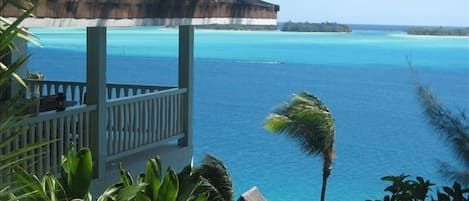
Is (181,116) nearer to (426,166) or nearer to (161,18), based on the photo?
(161,18)

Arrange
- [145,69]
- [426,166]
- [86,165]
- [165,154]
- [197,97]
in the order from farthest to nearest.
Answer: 1. [145,69]
2. [197,97]
3. [426,166]
4. [165,154]
5. [86,165]

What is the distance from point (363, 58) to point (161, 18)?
8248cm

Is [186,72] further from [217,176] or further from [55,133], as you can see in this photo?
[217,176]

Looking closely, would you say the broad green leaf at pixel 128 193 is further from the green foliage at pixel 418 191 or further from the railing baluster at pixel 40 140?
the railing baluster at pixel 40 140

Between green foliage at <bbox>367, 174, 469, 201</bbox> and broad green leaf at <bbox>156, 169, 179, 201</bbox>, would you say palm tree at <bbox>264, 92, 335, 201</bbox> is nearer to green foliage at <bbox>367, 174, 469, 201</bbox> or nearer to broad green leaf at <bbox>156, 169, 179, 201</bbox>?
green foliage at <bbox>367, 174, 469, 201</bbox>

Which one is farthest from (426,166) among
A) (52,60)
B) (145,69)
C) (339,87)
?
(52,60)

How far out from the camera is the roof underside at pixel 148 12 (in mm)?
6363

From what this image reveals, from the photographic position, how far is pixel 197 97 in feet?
174

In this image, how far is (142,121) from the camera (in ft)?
32.4

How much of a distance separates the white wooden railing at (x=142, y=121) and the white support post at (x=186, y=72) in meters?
0.08

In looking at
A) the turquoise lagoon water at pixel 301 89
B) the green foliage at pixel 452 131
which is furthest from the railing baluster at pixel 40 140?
the green foliage at pixel 452 131

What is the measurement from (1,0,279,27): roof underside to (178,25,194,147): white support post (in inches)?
27.8

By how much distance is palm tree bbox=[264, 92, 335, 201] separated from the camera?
18156 mm

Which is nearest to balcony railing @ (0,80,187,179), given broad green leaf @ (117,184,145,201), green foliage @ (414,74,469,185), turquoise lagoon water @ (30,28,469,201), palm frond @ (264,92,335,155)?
turquoise lagoon water @ (30,28,469,201)
